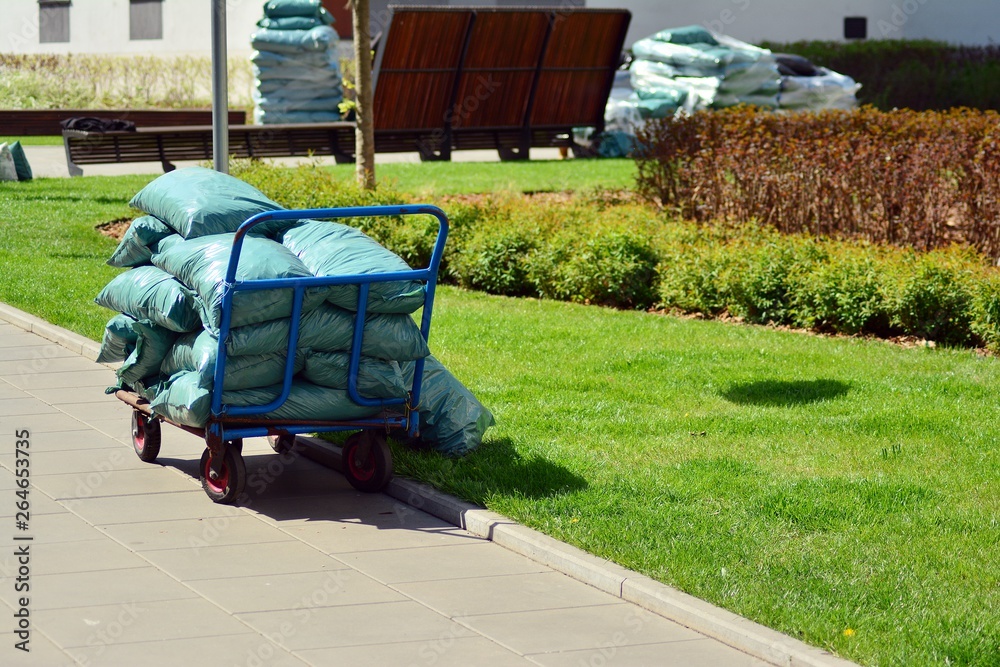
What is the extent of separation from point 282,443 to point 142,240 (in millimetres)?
1338

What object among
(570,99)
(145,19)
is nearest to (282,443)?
(570,99)

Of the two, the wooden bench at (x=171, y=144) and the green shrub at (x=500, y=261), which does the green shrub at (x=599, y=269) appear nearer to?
the green shrub at (x=500, y=261)

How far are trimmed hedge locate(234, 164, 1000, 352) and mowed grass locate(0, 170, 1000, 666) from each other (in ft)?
1.22

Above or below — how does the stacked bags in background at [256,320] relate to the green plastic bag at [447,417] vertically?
above

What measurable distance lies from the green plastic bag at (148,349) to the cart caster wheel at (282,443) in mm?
815

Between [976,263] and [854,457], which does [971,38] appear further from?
[854,457]

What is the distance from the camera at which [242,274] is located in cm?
583

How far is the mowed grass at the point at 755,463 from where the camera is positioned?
4871mm

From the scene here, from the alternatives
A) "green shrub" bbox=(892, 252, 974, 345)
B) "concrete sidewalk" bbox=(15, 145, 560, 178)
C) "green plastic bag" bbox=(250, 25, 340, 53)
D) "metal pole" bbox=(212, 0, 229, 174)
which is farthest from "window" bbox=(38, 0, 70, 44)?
"green shrub" bbox=(892, 252, 974, 345)

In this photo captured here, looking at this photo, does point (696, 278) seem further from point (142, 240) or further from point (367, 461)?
point (142, 240)

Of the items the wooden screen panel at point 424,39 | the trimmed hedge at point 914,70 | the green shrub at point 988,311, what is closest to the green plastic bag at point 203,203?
the green shrub at point 988,311

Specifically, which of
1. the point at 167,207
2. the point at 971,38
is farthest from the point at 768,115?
the point at 971,38

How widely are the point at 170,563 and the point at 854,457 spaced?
3.51 meters

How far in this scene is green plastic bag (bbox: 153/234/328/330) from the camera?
575 centimetres
